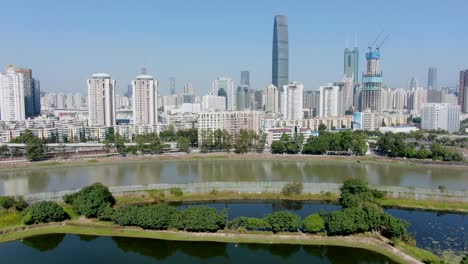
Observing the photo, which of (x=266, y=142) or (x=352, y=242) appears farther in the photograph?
(x=266, y=142)

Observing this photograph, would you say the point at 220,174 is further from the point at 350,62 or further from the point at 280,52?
the point at 350,62

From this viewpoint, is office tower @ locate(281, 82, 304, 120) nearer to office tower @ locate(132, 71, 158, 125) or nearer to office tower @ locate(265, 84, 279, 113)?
office tower @ locate(265, 84, 279, 113)

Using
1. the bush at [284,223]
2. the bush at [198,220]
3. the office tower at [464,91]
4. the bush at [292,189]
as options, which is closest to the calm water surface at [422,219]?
the bush at [292,189]

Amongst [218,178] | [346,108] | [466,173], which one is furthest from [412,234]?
[346,108]

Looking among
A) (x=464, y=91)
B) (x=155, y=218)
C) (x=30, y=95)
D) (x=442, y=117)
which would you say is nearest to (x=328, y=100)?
(x=442, y=117)

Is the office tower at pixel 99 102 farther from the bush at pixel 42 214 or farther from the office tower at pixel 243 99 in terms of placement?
the office tower at pixel 243 99

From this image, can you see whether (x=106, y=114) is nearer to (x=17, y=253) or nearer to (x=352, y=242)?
(x=17, y=253)
